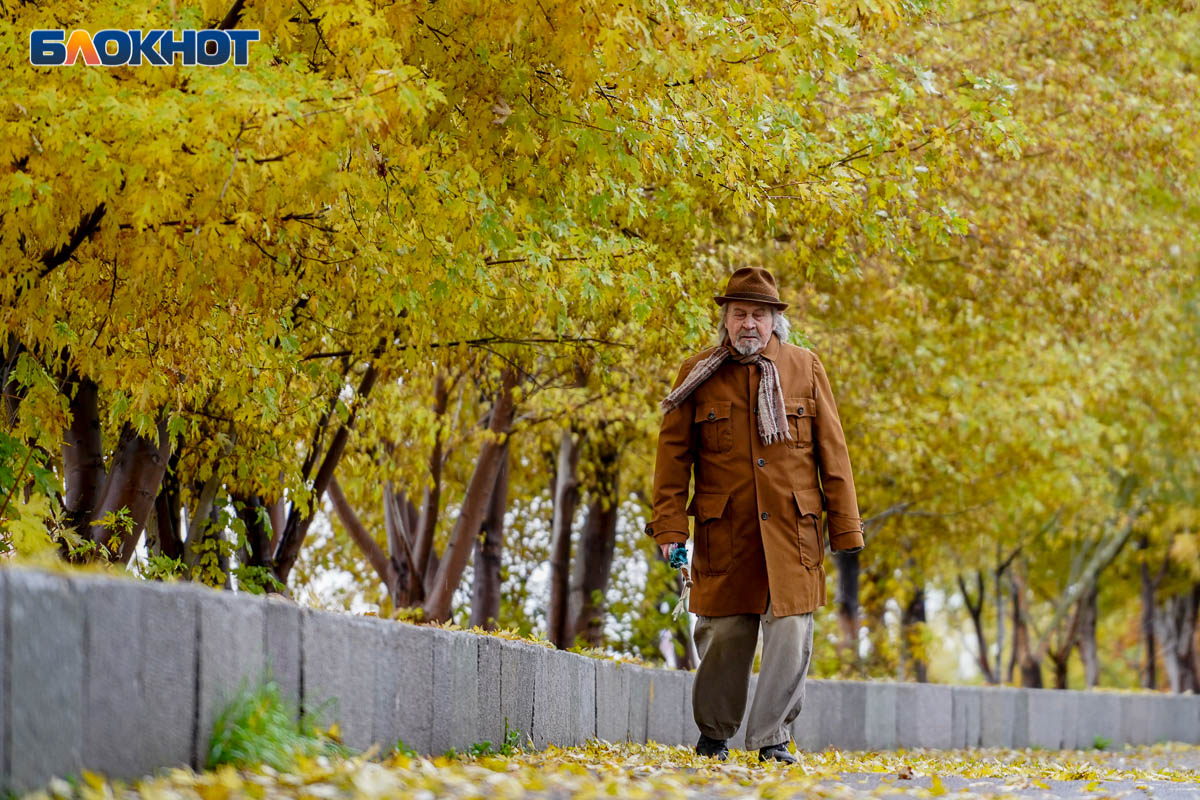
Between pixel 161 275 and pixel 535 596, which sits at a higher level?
pixel 161 275

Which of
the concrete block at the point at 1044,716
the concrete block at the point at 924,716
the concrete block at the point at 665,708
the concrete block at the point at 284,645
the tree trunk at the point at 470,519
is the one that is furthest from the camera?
the concrete block at the point at 1044,716

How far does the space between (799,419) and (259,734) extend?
317 cm

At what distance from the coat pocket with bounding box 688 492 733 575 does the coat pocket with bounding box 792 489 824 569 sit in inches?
11.7

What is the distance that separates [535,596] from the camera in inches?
788

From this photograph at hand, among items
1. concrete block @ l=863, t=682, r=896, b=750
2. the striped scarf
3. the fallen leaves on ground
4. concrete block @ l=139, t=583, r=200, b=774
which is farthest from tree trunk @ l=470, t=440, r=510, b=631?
concrete block @ l=139, t=583, r=200, b=774

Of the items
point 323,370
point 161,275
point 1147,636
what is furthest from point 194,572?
point 1147,636

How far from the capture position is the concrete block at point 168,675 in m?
3.56

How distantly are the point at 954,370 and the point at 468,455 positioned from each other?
18.5ft

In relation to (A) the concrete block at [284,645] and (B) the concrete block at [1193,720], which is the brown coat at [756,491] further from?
(B) the concrete block at [1193,720]

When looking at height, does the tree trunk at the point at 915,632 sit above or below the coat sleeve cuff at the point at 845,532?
below

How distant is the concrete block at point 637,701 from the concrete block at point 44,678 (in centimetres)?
483

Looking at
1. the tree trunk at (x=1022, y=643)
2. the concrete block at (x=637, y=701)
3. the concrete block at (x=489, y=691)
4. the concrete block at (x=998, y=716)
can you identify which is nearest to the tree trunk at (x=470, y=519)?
the concrete block at (x=998, y=716)

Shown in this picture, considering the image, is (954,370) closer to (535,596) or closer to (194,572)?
(535,596)

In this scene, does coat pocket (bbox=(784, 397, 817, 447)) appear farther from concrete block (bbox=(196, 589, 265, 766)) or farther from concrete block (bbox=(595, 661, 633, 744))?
concrete block (bbox=(196, 589, 265, 766))
